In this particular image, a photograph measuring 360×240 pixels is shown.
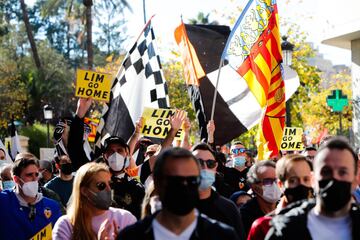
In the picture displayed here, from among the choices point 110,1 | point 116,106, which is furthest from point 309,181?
point 110,1

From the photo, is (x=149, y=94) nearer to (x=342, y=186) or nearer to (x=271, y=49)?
(x=271, y=49)

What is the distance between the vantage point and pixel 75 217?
5.22 m

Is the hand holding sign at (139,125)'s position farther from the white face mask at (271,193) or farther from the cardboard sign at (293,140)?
the cardboard sign at (293,140)

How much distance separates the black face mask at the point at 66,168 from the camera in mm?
8570

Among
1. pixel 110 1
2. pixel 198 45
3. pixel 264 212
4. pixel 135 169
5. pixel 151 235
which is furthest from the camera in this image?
pixel 110 1

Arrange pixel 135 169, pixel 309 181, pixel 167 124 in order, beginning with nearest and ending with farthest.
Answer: pixel 309 181 < pixel 135 169 < pixel 167 124

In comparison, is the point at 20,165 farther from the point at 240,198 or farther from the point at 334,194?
the point at 334,194

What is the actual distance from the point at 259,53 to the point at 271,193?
5143 millimetres

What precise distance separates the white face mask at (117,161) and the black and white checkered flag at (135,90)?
2.49m

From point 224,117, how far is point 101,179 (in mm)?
5483

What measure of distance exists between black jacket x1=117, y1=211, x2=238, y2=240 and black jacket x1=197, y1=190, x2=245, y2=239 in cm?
133

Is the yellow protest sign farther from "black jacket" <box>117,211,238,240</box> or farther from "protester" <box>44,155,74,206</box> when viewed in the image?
"black jacket" <box>117,211,238,240</box>

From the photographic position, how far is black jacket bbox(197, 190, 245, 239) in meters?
5.00

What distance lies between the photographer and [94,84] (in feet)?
30.5
